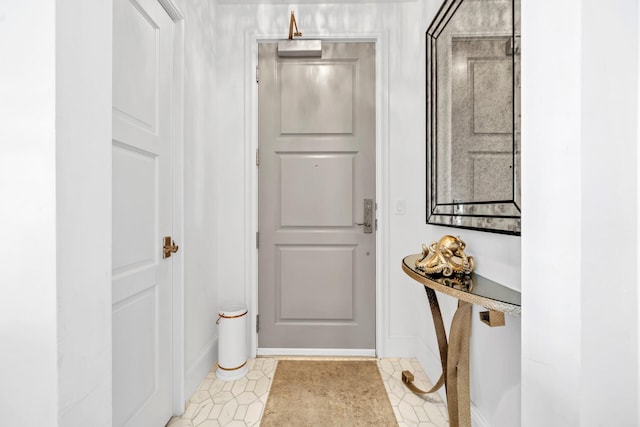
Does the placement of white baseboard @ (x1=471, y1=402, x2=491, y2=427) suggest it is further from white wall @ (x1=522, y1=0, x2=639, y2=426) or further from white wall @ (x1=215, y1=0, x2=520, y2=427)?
white wall @ (x1=522, y1=0, x2=639, y2=426)

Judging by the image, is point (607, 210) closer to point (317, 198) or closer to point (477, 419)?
point (477, 419)

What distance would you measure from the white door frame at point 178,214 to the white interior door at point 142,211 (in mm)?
33

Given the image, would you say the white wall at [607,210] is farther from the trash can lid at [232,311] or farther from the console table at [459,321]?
the trash can lid at [232,311]

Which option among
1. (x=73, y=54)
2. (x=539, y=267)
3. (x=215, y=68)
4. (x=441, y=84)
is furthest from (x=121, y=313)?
(x=441, y=84)

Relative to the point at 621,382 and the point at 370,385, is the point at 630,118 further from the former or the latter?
the point at 370,385

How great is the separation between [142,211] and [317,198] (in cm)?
116

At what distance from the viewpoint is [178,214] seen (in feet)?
5.28

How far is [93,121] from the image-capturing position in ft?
2.61

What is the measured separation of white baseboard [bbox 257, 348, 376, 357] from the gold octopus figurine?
1.24m

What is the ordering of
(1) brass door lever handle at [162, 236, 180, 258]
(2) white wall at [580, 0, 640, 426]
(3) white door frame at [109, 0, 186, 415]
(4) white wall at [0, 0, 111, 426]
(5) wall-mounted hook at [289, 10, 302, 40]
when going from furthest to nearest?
(5) wall-mounted hook at [289, 10, 302, 40], (3) white door frame at [109, 0, 186, 415], (1) brass door lever handle at [162, 236, 180, 258], (4) white wall at [0, 0, 111, 426], (2) white wall at [580, 0, 640, 426]

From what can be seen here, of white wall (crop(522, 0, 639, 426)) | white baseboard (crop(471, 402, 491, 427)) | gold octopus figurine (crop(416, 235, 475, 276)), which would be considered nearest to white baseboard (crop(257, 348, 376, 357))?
white baseboard (crop(471, 402, 491, 427))

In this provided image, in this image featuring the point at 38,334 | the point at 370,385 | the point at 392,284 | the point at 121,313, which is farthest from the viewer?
the point at 392,284

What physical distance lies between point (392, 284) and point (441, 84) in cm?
128

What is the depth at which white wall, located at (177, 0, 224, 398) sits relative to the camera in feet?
5.58
